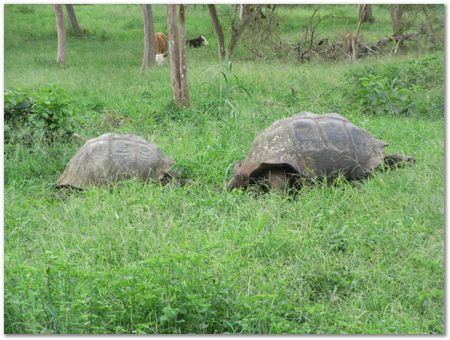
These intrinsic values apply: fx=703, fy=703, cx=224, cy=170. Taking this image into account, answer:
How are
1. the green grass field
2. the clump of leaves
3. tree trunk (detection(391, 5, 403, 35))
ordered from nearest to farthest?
the green grass field, the clump of leaves, tree trunk (detection(391, 5, 403, 35))

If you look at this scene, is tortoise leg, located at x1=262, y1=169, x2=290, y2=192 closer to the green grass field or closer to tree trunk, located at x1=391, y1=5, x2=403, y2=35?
the green grass field

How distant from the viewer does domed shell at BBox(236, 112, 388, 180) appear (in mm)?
5949

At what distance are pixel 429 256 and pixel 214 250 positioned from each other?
1.30 metres

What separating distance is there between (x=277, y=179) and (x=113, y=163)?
1497 mm

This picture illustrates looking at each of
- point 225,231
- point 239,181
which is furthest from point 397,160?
point 225,231

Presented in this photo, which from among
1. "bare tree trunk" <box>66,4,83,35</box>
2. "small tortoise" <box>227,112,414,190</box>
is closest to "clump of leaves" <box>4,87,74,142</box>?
"small tortoise" <box>227,112,414,190</box>

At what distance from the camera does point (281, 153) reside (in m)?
5.98

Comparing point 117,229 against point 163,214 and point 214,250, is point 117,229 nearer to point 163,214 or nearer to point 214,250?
point 163,214

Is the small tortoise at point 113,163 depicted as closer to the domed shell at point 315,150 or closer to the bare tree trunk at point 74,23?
the domed shell at point 315,150

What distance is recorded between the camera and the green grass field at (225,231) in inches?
136

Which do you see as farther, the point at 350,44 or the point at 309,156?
the point at 350,44

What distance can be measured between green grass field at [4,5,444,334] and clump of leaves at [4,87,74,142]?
0.32ft

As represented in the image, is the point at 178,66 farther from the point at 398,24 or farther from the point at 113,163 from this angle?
the point at 398,24

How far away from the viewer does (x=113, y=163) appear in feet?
20.7
